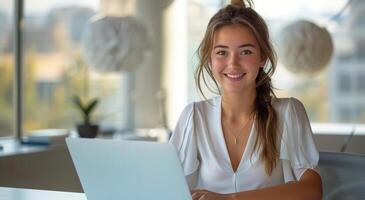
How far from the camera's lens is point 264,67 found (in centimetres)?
188

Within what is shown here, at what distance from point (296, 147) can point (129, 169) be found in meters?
0.58

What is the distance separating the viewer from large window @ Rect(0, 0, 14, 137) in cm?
526

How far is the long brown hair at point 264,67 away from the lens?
1.79 metres

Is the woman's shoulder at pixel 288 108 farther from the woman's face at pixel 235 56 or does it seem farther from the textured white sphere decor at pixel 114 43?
the textured white sphere decor at pixel 114 43

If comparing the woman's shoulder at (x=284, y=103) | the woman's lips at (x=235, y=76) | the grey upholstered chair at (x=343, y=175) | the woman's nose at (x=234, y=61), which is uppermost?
the woman's nose at (x=234, y=61)

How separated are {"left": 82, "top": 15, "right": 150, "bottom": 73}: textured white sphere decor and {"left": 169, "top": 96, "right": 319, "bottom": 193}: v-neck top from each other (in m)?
3.03

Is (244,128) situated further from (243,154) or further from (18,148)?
(18,148)

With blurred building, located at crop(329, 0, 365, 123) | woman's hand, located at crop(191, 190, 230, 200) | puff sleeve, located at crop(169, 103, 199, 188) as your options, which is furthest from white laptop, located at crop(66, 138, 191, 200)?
blurred building, located at crop(329, 0, 365, 123)

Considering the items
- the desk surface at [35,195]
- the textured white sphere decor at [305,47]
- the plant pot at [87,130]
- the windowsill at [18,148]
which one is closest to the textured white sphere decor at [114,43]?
the plant pot at [87,130]

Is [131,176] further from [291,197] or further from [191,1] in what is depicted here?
[191,1]

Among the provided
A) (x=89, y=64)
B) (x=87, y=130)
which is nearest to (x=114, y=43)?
(x=89, y=64)

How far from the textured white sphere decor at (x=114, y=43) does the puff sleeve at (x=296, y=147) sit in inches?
124

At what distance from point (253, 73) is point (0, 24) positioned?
12.7 feet

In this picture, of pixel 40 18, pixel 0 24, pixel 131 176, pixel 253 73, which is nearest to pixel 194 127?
pixel 253 73
